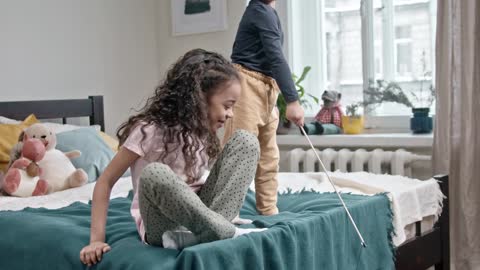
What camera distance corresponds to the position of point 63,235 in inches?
64.0

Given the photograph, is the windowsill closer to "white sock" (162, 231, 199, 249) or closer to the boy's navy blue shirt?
the boy's navy blue shirt

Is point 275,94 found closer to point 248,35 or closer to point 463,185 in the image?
point 248,35

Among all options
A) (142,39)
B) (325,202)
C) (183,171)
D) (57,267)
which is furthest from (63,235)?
(142,39)

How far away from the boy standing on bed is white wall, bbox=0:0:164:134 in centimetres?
157

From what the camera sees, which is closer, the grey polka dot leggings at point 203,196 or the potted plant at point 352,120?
the grey polka dot leggings at point 203,196

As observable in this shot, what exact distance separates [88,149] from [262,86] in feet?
3.67

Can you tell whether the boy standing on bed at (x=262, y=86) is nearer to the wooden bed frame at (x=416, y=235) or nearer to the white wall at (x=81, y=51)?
the wooden bed frame at (x=416, y=235)

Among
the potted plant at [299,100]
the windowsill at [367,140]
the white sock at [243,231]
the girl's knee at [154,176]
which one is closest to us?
the girl's knee at [154,176]

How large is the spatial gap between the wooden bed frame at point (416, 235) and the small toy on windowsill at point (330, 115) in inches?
39.0

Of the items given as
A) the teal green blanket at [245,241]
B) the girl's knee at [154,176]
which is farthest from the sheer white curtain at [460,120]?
the girl's knee at [154,176]

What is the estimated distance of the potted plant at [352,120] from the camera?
11.2ft

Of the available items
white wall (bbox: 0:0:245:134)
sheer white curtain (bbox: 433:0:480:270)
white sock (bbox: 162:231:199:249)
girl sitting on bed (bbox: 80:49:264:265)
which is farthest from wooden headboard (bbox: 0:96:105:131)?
white sock (bbox: 162:231:199:249)

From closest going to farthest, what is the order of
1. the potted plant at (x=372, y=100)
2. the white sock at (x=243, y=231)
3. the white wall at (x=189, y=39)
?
1. the white sock at (x=243, y=231)
2. the potted plant at (x=372, y=100)
3. the white wall at (x=189, y=39)

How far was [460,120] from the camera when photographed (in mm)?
2928
